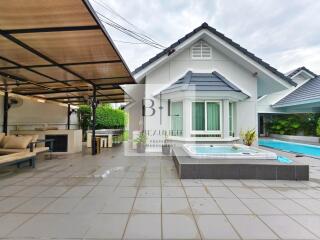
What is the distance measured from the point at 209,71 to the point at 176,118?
3.37 metres

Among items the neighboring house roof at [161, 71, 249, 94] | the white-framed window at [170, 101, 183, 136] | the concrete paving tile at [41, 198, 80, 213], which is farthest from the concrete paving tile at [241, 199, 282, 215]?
the white-framed window at [170, 101, 183, 136]

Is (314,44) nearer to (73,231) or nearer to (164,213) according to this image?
(164,213)

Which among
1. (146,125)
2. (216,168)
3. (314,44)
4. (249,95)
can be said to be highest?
(314,44)

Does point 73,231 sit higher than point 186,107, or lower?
lower

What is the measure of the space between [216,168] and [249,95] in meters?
6.71

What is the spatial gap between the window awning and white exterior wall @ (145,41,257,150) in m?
2.33

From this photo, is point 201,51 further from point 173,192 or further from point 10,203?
point 10,203

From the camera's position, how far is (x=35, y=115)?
1308cm

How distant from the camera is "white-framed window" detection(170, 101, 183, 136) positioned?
10992 mm

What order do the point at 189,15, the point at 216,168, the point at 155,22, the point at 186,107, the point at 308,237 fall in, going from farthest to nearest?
the point at 155,22 < the point at 189,15 < the point at 186,107 < the point at 216,168 < the point at 308,237

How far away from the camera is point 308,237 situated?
10.0 ft

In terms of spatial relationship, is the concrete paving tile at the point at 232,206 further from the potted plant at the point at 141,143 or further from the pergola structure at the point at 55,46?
the potted plant at the point at 141,143

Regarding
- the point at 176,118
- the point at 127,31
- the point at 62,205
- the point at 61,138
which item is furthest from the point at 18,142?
the point at 127,31

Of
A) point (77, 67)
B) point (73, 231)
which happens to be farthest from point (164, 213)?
point (77, 67)
